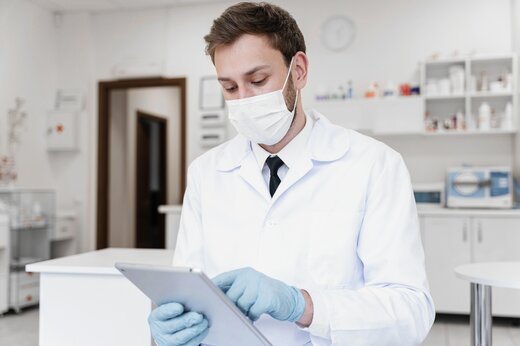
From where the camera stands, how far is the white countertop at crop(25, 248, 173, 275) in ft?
6.09

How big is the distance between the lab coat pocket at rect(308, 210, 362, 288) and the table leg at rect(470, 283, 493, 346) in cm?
115

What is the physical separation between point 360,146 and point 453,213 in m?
2.92

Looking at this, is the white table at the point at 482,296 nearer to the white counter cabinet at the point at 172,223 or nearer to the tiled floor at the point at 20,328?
the tiled floor at the point at 20,328

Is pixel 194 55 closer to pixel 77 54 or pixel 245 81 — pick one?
pixel 77 54

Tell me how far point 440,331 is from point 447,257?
559 mm

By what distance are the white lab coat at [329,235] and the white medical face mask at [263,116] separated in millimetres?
72

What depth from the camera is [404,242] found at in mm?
1070

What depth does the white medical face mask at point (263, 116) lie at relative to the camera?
120cm

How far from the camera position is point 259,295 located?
3.02 ft

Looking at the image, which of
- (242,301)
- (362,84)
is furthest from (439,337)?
(242,301)

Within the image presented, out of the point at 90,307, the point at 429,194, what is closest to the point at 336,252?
the point at 90,307

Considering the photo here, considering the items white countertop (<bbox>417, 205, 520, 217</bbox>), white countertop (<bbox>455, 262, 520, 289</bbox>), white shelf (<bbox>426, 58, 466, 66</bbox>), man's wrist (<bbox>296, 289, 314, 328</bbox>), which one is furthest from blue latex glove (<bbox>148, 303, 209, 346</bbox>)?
white shelf (<bbox>426, 58, 466, 66</bbox>)

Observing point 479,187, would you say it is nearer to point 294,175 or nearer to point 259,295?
point 294,175

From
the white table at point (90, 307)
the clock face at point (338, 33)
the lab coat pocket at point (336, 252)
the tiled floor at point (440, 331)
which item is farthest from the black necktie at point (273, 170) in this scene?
the clock face at point (338, 33)
